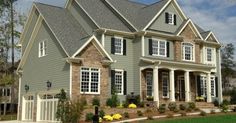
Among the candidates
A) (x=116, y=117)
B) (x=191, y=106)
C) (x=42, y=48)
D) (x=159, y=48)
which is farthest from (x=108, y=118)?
(x=159, y=48)

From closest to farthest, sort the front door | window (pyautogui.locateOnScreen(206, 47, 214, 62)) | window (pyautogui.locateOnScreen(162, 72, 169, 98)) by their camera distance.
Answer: window (pyautogui.locateOnScreen(162, 72, 169, 98))
the front door
window (pyautogui.locateOnScreen(206, 47, 214, 62))

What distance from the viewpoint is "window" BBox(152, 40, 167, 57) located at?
35.5 metres

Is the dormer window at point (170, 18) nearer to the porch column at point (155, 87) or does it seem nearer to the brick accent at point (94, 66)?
the porch column at point (155, 87)

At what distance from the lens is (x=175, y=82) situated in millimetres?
36938

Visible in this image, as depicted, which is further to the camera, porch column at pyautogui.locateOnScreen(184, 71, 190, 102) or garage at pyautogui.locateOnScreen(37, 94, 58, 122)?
porch column at pyautogui.locateOnScreen(184, 71, 190, 102)

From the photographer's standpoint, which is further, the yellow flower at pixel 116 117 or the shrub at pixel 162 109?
the shrub at pixel 162 109

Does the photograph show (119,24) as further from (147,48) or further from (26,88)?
(26,88)

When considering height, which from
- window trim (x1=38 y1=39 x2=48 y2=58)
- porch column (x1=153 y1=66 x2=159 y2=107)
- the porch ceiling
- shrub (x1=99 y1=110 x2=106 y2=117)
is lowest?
shrub (x1=99 y1=110 x2=106 y2=117)

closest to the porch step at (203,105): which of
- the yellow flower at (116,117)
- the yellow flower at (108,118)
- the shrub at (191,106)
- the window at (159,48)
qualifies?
the shrub at (191,106)

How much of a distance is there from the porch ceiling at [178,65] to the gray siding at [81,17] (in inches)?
214

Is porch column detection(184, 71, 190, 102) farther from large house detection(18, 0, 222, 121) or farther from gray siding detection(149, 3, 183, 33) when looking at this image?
gray siding detection(149, 3, 183, 33)

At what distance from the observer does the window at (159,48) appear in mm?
35500

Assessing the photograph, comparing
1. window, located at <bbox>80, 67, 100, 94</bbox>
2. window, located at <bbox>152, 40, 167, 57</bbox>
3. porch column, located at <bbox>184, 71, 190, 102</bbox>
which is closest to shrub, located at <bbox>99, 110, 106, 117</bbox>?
window, located at <bbox>80, 67, 100, 94</bbox>

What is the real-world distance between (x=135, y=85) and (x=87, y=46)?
6.70 meters
